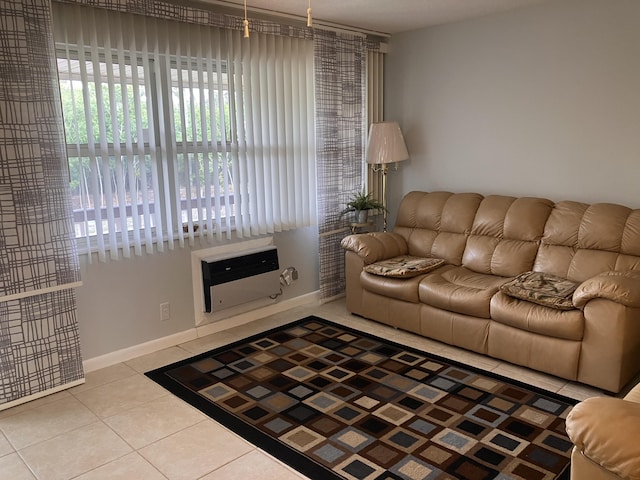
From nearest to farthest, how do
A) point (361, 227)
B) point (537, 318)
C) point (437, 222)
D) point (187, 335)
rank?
point (537, 318), point (187, 335), point (437, 222), point (361, 227)

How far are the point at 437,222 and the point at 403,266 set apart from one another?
682 millimetres

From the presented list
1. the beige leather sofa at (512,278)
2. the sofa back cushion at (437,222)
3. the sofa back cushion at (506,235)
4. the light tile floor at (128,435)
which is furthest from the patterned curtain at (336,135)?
the light tile floor at (128,435)

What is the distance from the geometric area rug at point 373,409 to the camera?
7.82 ft

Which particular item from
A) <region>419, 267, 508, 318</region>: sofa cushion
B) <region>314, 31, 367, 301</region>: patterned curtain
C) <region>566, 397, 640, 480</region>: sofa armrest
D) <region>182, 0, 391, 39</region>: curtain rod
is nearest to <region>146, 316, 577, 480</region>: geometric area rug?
<region>419, 267, 508, 318</region>: sofa cushion

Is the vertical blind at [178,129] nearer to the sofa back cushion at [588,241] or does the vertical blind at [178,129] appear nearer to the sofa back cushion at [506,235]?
the sofa back cushion at [506,235]

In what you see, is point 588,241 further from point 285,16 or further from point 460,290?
point 285,16

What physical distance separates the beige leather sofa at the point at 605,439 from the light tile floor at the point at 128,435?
1.19 m

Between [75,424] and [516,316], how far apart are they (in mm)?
2606

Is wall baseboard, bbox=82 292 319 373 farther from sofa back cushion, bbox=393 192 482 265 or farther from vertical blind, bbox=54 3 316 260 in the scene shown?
sofa back cushion, bbox=393 192 482 265

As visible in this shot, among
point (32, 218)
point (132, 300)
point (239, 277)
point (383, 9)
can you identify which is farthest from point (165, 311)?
point (383, 9)

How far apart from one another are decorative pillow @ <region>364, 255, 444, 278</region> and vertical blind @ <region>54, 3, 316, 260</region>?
0.82 meters

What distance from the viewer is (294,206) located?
4.37 meters

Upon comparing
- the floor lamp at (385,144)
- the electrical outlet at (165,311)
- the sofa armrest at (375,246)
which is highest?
the floor lamp at (385,144)

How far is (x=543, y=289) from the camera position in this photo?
3217 mm
